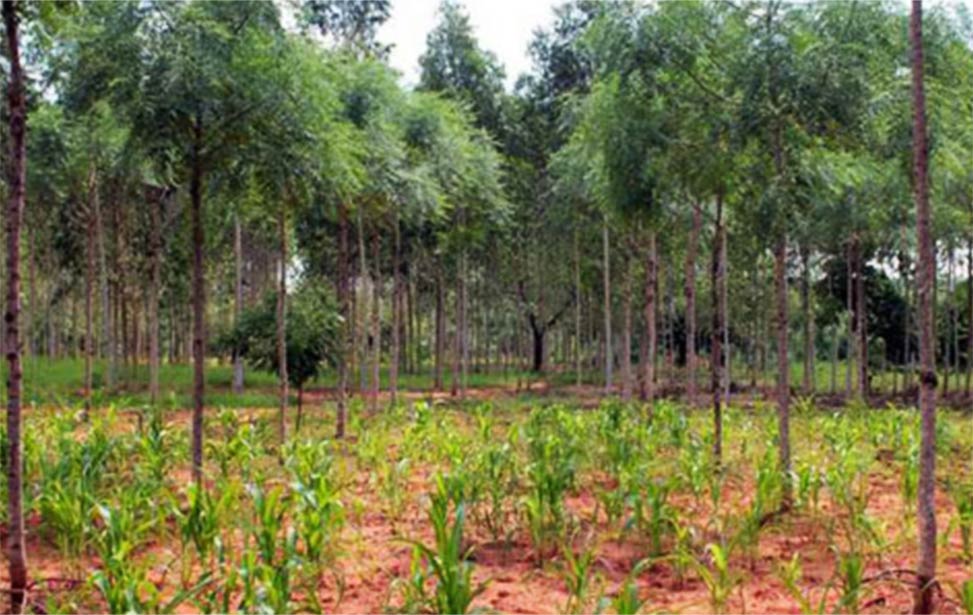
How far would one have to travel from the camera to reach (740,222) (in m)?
8.29

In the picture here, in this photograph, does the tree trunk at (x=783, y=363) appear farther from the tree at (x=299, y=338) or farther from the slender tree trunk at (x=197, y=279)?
the tree at (x=299, y=338)

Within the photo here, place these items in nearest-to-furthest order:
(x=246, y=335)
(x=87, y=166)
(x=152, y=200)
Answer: (x=246, y=335) < (x=87, y=166) < (x=152, y=200)

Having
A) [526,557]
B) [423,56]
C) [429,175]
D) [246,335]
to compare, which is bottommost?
[526,557]

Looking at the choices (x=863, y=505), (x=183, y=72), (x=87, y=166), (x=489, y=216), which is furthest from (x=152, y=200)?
(x=863, y=505)

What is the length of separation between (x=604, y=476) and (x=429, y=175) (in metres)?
7.55


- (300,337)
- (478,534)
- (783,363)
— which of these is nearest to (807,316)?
(300,337)

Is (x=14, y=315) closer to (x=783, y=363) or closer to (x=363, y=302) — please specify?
(x=783, y=363)

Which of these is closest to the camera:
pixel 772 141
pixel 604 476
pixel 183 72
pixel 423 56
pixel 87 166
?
pixel 183 72

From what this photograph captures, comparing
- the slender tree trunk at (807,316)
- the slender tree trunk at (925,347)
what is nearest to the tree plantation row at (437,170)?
the slender tree trunk at (925,347)

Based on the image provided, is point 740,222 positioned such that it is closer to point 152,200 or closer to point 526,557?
point 526,557

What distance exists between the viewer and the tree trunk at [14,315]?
4605mm

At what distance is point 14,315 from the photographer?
475cm

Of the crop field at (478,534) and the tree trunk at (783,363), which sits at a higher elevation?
the tree trunk at (783,363)

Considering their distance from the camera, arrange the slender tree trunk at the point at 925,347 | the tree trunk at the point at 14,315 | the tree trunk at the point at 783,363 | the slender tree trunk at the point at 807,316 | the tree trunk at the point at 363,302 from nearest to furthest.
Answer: the slender tree trunk at the point at 925,347, the tree trunk at the point at 14,315, the tree trunk at the point at 783,363, the tree trunk at the point at 363,302, the slender tree trunk at the point at 807,316
